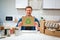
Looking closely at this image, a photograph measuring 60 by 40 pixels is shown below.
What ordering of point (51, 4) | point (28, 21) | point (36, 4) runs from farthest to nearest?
point (36, 4), point (51, 4), point (28, 21)

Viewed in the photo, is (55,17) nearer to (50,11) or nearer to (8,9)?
(50,11)

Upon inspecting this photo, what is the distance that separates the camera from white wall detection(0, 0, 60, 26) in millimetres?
3324

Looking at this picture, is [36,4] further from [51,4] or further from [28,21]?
[28,21]

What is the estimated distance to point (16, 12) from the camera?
3352 mm

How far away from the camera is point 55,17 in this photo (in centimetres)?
333

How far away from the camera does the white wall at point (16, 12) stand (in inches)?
131

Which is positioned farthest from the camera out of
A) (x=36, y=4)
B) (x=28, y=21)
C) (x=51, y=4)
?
(x=36, y=4)

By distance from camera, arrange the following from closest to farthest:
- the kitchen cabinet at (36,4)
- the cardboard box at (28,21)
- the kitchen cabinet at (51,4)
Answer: the cardboard box at (28,21)
the kitchen cabinet at (51,4)
the kitchen cabinet at (36,4)

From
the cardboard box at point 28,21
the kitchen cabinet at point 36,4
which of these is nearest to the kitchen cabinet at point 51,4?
the kitchen cabinet at point 36,4

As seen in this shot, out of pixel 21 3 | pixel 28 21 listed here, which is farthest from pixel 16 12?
pixel 28 21

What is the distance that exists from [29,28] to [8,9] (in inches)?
69.7

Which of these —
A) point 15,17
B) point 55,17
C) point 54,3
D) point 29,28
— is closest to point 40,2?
point 54,3

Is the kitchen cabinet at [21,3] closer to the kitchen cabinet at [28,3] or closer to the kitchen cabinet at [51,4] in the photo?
the kitchen cabinet at [28,3]

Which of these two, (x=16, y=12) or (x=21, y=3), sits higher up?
(x=21, y=3)
